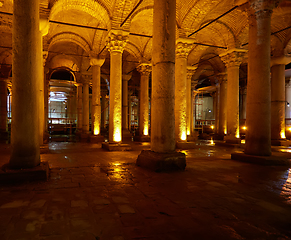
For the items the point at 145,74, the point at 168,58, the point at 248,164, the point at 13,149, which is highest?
the point at 145,74

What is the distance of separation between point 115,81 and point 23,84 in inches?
217

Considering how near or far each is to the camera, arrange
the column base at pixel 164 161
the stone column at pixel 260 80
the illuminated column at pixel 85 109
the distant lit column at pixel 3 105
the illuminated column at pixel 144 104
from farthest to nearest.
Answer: the distant lit column at pixel 3 105, the illuminated column at pixel 85 109, the illuminated column at pixel 144 104, the stone column at pixel 260 80, the column base at pixel 164 161

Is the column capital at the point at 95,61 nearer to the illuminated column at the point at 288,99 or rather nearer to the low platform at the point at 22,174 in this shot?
the low platform at the point at 22,174

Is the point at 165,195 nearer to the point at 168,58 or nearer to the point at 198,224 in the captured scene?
the point at 198,224

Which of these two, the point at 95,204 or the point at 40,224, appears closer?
the point at 40,224

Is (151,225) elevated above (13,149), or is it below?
below

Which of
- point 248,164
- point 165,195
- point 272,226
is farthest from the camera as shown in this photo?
point 248,164

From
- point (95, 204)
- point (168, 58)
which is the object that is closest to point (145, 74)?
point (168, 58)

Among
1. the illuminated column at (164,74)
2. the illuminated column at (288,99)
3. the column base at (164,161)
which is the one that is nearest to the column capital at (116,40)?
the illuminated column at (164,74)

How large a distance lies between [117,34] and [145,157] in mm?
6547

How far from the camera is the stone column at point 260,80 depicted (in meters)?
6.73

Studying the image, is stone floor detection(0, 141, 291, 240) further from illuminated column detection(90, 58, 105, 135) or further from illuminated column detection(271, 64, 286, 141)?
illuminated column detection(90, 58, 105, 135)

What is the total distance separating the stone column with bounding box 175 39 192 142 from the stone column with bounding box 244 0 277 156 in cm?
355

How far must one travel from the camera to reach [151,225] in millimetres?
2680
